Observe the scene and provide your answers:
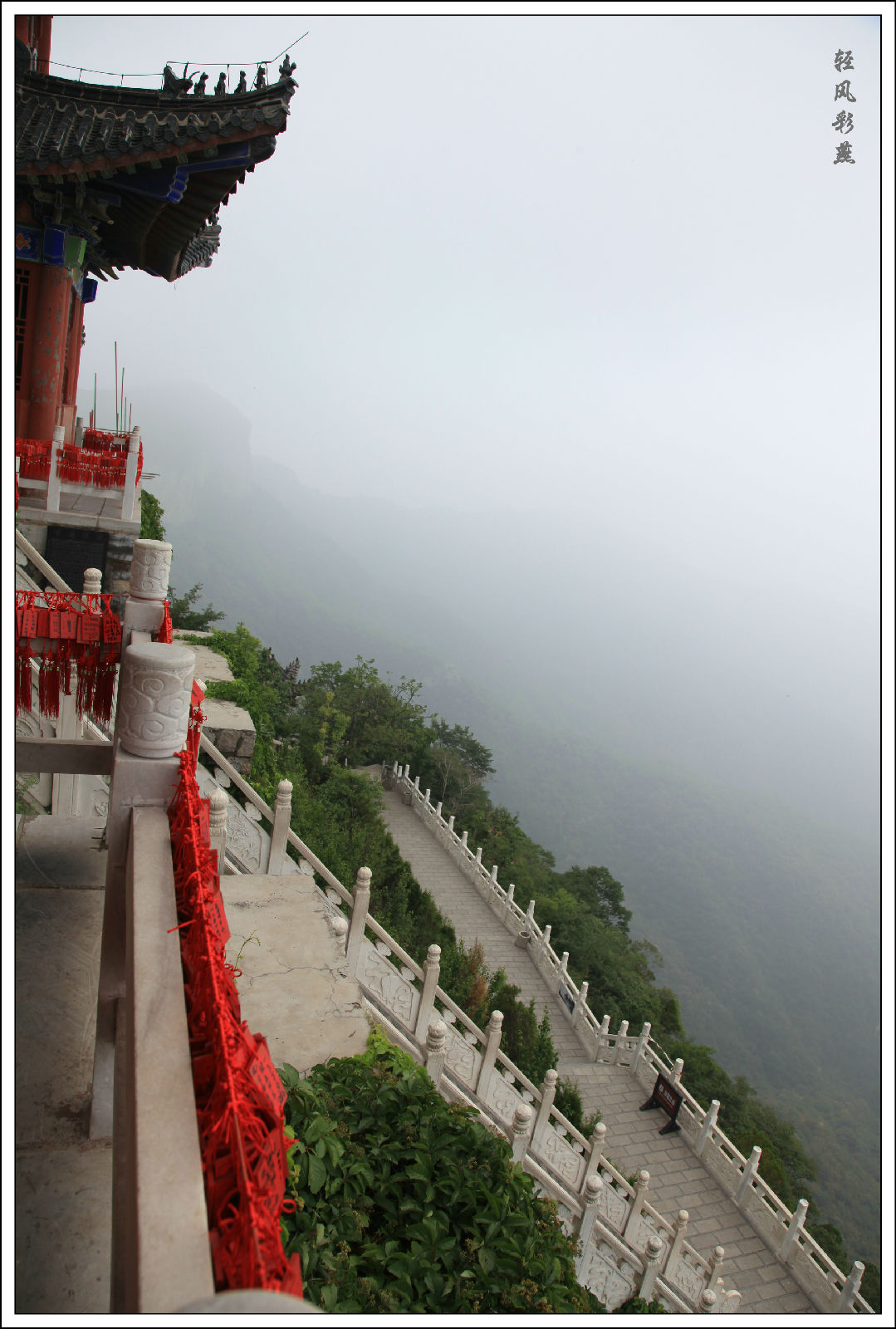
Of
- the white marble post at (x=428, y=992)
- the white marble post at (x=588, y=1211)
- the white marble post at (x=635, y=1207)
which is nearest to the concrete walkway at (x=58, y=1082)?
the white marble post at (x=428, y=992)

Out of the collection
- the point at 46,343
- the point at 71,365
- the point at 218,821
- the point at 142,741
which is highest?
the point at 71,365

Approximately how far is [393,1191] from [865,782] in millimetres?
166424

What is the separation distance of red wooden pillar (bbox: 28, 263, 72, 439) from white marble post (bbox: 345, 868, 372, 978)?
305 inches

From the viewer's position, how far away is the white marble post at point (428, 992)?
17.4ft

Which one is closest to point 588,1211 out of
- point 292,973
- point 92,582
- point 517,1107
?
point 517,1107

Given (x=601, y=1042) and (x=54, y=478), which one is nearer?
(x=54, y=478)

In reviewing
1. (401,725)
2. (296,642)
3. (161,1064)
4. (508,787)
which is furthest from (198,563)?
(161,1064)

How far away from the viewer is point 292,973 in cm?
449

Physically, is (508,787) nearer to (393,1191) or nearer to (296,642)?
(296,642)

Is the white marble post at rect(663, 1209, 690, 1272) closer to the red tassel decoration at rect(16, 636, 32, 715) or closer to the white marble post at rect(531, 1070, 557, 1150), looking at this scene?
the white marble post at rect(531, 1070, 557, 1150)

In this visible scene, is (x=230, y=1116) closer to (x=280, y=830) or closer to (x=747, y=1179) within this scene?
(x=280, y=830)

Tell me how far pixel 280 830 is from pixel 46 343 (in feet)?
25.0

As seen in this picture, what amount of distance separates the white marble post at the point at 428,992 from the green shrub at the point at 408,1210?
64.8 inches

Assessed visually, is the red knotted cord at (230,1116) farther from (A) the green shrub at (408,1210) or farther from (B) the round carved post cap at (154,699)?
(A) the green shrub at (408,1210)
